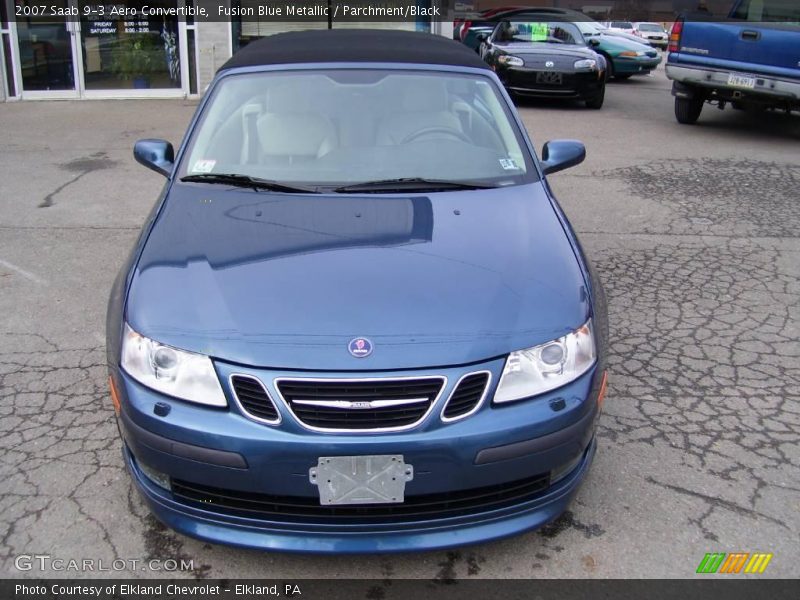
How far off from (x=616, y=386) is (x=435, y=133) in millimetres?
1562

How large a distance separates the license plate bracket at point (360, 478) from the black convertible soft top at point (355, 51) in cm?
238

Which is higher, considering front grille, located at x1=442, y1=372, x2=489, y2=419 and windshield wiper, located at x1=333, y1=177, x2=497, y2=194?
windshield wiper, located at x1=333, y1=177, x2=497, y2=194

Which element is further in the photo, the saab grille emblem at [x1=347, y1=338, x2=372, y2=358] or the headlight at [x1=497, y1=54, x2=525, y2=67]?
the headlight at [x1=497, y1=54, x2=525, y2=67]

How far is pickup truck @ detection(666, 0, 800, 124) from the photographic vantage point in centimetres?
902

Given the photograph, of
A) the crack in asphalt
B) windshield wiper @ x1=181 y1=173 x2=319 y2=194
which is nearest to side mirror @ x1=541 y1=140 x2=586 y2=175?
windshield wiper @ x1=181 y1=173 x2=319 y2=194

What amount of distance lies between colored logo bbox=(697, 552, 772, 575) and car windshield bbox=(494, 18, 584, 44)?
10990 mm

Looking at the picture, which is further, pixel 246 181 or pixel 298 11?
pixel 298 11

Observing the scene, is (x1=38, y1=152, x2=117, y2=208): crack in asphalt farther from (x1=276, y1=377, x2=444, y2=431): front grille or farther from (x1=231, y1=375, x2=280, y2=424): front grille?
(x1=276, y1=377, x2=444, y2=431): front grille

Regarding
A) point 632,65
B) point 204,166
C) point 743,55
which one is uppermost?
point 743,55

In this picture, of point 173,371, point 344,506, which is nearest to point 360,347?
point 344,506

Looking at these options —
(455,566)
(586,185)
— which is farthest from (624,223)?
(455,566)

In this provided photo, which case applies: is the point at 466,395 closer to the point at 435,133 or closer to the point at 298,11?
the point at 435,133

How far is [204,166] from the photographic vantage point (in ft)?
11.6

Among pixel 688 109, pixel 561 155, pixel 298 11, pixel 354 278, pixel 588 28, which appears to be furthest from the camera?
pixel 298 11
